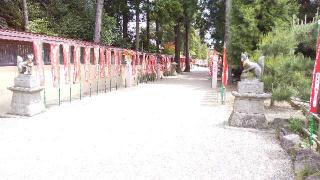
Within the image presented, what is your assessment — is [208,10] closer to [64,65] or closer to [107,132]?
→ [64,65]

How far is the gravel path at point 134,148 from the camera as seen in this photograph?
5609 mm

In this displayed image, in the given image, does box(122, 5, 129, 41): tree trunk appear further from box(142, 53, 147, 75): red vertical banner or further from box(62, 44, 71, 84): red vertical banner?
box(62, 44, 71, 84): red vertical banner

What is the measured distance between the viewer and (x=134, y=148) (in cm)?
Result: 704

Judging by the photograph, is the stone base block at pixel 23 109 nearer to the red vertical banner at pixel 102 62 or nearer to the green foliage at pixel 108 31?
the red vertical banner at pixel 102 62

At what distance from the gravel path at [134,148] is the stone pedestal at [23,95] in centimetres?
37

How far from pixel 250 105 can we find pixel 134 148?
3365 millimetres

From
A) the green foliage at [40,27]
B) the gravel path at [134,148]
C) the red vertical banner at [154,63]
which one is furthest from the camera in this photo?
the red vertical banner at [154,63]

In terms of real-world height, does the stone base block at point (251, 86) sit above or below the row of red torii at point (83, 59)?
below

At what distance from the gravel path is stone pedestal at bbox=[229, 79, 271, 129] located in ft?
1.18

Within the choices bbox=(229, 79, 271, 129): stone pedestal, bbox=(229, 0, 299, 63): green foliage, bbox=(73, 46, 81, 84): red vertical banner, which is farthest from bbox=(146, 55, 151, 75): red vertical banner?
bbox=(229, 79, 271, 129): stone pedestal

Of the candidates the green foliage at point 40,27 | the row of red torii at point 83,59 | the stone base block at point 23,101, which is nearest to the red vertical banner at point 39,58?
the row of red torii at point 83,59

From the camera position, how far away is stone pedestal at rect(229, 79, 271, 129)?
29.7 ft

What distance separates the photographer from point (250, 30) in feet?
63.5

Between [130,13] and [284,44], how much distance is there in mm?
18634
